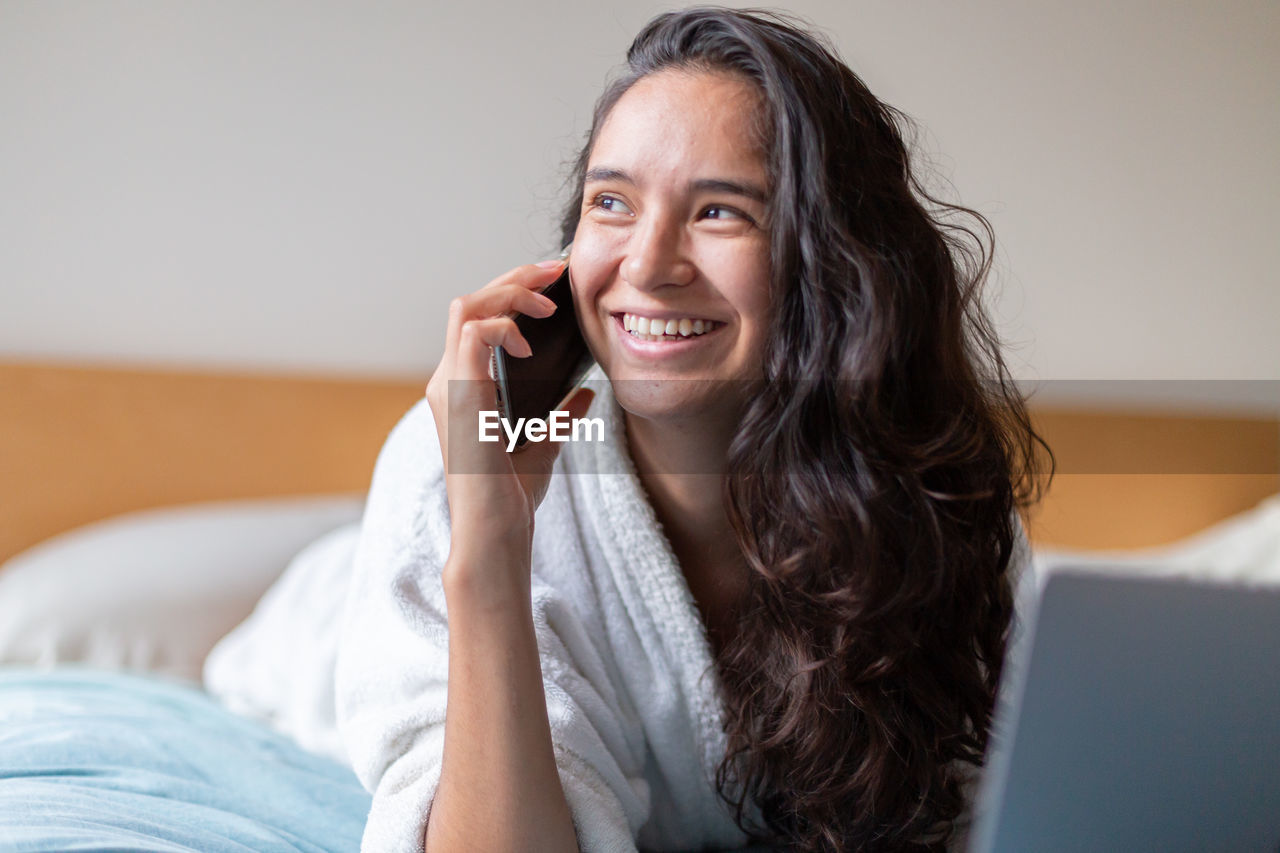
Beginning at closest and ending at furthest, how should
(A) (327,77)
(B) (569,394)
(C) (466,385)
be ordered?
1. (C) (466,385)
2. (B) (569,394)
3. (A) (327,77)

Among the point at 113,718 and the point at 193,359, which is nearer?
the point at 113,718

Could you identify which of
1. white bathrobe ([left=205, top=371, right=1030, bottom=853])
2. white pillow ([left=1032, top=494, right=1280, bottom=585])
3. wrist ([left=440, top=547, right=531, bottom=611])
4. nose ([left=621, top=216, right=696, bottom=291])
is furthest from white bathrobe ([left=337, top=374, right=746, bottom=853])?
white pillow ([left=1032, top=494, right=1280, bottom=585])

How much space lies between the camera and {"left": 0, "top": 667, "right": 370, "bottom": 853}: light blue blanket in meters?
0.86

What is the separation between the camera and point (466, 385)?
88 cm

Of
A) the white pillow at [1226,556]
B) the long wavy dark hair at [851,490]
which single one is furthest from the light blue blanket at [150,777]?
the white pillow at [1226,556]

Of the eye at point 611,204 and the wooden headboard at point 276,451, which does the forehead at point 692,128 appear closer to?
the eye at point 611,204

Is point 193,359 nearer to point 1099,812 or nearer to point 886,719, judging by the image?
point 886,719

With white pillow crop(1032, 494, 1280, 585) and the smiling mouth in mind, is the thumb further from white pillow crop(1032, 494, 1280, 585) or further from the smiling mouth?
white pillow crop(1032, 494, 1280, 585)

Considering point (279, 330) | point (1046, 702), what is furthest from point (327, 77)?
point (1046, 702)

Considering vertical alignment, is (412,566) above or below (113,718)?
above

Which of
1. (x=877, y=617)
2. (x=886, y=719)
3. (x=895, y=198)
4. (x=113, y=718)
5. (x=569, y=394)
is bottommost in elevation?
(x=113, y=718)

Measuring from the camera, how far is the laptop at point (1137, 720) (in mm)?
524

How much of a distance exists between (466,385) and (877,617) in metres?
0.41

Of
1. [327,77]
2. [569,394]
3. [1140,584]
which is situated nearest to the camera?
[1140,584]
